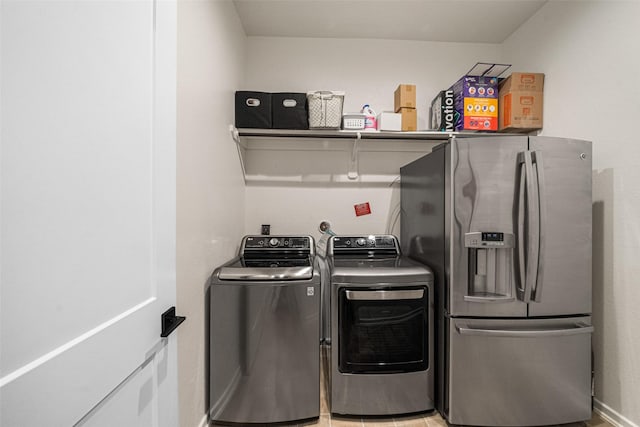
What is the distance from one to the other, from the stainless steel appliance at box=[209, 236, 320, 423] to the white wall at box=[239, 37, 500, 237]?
92 cm

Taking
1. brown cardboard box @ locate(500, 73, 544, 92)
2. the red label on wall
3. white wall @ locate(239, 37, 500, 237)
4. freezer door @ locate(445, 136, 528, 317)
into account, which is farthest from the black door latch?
brown cardboard box @ locate(500, 73, 544, 92)

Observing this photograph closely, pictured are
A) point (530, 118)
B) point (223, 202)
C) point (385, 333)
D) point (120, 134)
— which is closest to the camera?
point (120, 134)

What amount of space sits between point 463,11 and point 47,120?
104 inches

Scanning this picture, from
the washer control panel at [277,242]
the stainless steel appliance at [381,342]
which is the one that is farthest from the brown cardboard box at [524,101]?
the washer control panel at [277,242]

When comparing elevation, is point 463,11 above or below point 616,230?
above

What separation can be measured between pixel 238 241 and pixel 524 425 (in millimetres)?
2128

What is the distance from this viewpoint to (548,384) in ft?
5.07

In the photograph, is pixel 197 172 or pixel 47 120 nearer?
pixel 47 120

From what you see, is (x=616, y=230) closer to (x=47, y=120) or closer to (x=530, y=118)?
(x=530, y=118)

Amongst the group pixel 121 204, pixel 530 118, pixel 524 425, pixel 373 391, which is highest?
pixel 530 118

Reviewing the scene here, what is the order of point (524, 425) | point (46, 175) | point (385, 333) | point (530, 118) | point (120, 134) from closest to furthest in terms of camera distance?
1. point (46, 175)
2. point (120, 134)
3. point (524, 425)
4. point (385, 333)
5. point (530, 118)

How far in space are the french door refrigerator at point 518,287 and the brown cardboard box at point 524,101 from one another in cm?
60

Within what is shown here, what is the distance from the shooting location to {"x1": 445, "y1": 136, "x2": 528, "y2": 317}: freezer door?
155cm

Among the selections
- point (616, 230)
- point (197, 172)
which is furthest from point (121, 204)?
point (616, 230)
